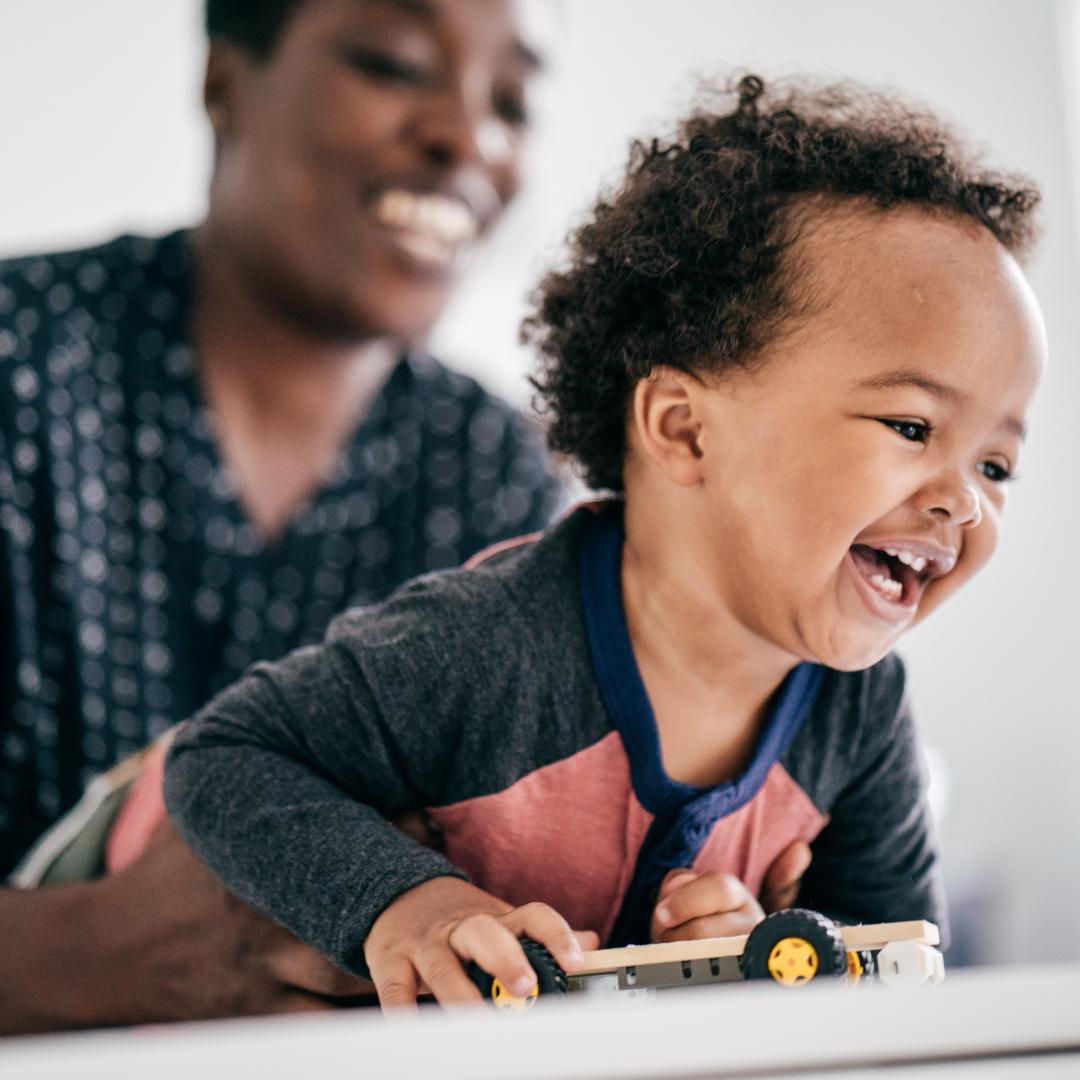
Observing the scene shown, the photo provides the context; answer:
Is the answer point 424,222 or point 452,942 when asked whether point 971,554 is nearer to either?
point 452,942

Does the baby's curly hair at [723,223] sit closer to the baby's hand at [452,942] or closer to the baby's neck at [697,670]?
the baby's neck at [697,670]

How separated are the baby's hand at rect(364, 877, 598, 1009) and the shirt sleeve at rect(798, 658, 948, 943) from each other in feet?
0.91

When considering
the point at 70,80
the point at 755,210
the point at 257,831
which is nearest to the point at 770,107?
the point at 755,210

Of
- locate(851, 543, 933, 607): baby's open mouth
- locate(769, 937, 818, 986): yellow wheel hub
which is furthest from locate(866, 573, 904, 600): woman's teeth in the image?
locate(769, 937, 818, 986): yellow wheel hub

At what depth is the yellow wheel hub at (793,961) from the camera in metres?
0.54

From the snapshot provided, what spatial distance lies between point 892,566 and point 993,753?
1892 mm

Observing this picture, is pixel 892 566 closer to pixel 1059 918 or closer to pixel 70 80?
pixel 1059 918

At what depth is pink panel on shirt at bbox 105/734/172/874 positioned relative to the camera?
903 millimetres

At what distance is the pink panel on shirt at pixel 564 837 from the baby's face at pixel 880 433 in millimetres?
136

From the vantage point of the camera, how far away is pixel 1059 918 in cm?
227

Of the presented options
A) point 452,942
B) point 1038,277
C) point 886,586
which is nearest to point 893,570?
point 886,586

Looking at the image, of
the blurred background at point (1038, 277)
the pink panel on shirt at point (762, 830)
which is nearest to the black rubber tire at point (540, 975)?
the pink panel on shirt at point (762, 830)

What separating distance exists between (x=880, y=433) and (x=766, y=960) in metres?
0.28

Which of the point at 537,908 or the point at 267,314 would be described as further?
the point at 267,314
